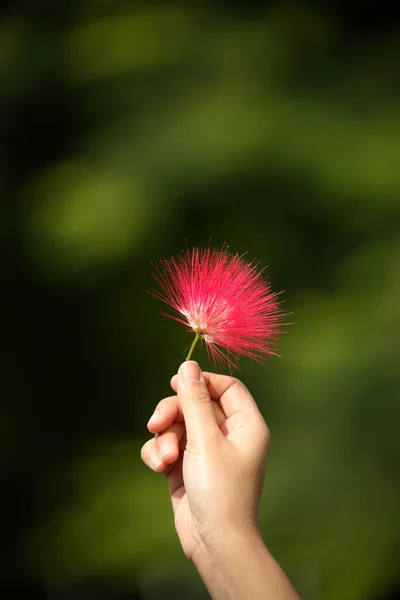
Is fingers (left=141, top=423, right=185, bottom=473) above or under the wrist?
above

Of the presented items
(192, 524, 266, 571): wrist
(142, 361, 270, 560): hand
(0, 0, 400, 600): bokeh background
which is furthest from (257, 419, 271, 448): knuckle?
(0, 0, 400, 600): bokeh background

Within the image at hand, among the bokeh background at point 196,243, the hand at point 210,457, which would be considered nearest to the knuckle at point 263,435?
the hand at point 210,457

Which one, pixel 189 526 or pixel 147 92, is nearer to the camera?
pixel 189 526

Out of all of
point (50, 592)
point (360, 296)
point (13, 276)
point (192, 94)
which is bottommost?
point (50, 592)

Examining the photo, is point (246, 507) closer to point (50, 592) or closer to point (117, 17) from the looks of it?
point (50, 592)

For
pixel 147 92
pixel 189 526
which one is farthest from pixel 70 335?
pixel 189 526

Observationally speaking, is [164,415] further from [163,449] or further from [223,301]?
[223,301]

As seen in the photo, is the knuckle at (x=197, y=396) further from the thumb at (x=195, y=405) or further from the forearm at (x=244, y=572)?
the forearm at (x=244, y=572)

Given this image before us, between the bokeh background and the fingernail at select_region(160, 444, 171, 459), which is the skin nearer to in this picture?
the fingernail at select_region(160, 444, 171, 459)

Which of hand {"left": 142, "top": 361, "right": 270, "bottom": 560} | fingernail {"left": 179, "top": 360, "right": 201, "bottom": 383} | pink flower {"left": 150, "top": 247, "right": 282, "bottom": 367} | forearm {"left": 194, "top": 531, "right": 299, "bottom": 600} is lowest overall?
forearm {"left": 194, "top": 531, "right": 299, "bottom": 600}
